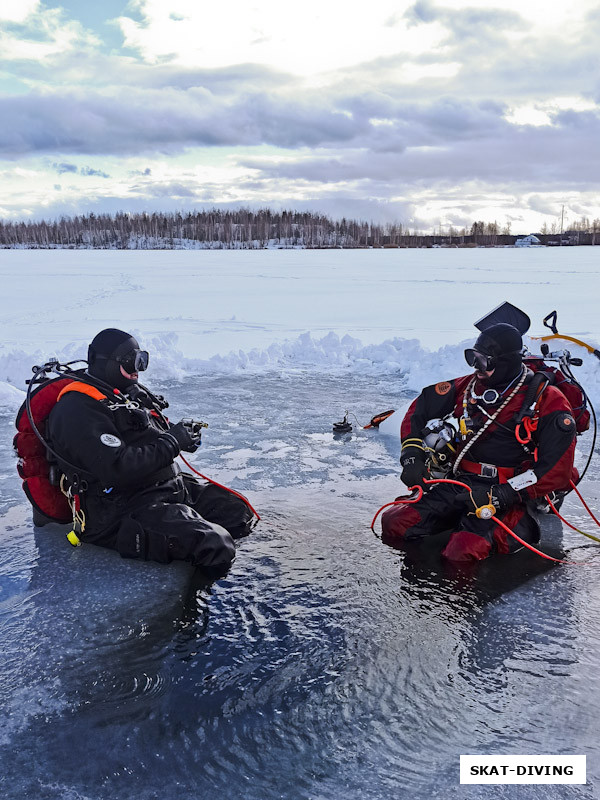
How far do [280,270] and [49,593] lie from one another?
2336 cm

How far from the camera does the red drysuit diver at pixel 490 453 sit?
11.4 feet

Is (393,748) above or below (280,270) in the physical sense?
below

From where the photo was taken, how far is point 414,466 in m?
3.62

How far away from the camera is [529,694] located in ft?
7.88

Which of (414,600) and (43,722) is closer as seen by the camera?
(43,722)

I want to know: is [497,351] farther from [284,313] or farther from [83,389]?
[284,313]

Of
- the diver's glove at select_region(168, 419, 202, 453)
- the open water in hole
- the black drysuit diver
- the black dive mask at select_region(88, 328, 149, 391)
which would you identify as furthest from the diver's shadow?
the black dive mask at select_region(88, 328, 149, 391)

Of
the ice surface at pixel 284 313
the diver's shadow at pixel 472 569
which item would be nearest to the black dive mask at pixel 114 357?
the diver's shadow at pixel 472 569

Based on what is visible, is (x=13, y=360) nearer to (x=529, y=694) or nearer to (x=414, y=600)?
(x=414, y=600)

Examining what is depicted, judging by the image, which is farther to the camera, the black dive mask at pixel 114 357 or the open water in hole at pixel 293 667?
the black dive mask at pixel 114 357

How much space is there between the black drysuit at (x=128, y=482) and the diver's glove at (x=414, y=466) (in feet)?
3.37

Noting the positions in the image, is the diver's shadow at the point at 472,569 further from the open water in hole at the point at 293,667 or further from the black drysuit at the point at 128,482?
the black drysuit at the point at 128,482

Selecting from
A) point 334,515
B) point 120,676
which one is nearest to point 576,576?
point 334,515

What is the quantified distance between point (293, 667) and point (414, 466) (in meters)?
1.42
